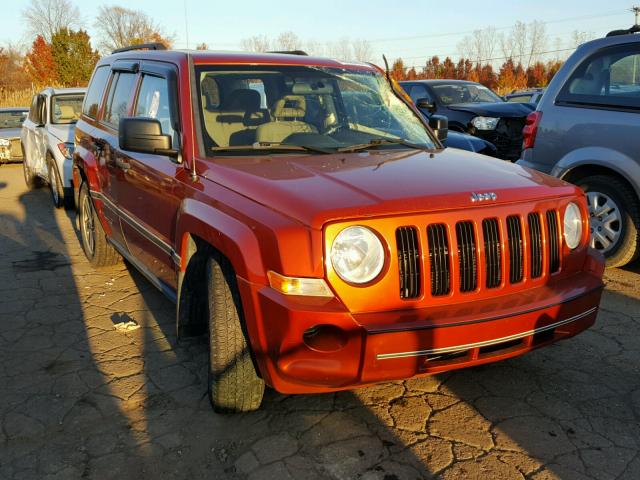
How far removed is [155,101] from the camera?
4.22 metres

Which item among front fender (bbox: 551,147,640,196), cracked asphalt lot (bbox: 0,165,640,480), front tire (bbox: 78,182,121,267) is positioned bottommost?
cracked asphalt lot (bbox: 0,165,640,480)

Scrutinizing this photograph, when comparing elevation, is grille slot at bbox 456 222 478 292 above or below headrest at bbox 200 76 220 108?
below

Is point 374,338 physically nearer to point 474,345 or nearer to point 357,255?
point 357,255

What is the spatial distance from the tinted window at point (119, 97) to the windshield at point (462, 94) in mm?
7453

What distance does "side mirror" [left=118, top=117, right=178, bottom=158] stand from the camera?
11.6 feet

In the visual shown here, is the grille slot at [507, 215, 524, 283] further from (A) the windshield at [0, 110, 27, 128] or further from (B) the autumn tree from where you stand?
(B) the autumn tree

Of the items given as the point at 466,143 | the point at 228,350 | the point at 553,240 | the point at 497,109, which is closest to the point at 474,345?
the point at 553,240

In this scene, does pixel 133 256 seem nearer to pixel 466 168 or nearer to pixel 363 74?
pixel 363 74

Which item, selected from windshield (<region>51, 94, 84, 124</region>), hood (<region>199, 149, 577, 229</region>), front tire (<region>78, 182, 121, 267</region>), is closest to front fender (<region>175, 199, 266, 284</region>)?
hood (<region>199, 149, 577, 229</region>)

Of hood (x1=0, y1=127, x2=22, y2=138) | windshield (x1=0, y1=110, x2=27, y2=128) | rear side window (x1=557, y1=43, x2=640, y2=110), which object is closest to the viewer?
rear side window (x1=557, y1=43, x2=640, y2=110)

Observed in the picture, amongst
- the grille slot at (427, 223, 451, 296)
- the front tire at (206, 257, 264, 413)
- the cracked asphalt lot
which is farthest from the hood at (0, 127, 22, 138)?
the grille slot at (427, 223, 451, 296)

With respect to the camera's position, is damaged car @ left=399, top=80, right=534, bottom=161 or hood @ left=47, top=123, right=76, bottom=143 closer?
hood @ left=47, top=123, right=76, bottom=143

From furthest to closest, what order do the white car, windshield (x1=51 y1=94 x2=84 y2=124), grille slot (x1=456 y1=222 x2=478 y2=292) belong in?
1. windshield (x1=51 y1=94 x2=84 y2=124)
2. the white car
3. grille slot (x1=456 y1=222 x2=478 y2=292)

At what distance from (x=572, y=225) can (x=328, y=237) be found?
1407 millimetres
